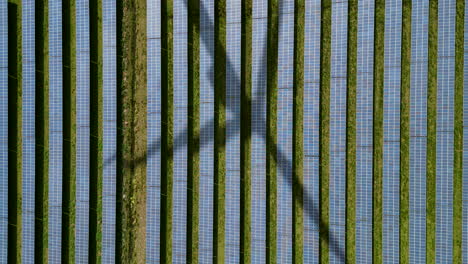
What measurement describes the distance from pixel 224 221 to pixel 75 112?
4.19 meters

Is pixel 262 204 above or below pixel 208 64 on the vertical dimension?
below

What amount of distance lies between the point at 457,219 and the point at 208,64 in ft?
20.2

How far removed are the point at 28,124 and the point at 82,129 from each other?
1.27 m

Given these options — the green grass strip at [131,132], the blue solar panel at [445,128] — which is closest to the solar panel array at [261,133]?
the blue solar panel at [445,128]

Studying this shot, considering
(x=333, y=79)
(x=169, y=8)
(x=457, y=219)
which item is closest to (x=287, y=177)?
(x=333, y=79)

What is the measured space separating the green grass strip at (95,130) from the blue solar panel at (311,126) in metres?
4.61

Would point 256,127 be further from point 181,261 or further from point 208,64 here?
point 181,261

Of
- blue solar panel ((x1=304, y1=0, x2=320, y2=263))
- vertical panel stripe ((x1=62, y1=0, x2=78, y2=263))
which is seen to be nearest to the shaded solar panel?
blue solar panel ((x1=304, y1=0, x2=320, y2=263))

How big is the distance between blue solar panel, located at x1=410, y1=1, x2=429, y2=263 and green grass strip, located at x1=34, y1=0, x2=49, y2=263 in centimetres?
A: 804

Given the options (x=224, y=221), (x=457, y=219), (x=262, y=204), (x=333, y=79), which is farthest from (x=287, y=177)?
(x=457, y=219)

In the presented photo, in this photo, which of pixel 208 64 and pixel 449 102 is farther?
pixel 208 64

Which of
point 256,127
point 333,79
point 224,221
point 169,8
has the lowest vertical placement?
point 224,221

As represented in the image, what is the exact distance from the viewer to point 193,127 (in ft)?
32.7

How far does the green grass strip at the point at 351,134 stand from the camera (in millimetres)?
9453
